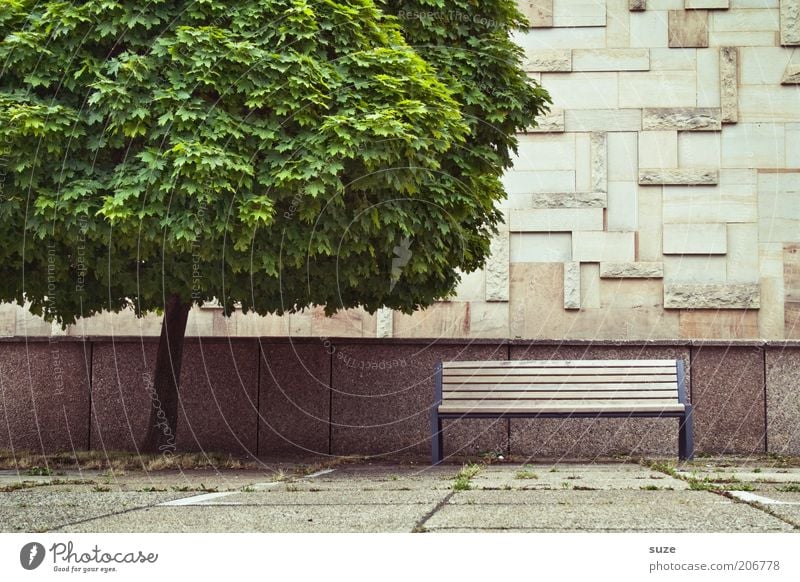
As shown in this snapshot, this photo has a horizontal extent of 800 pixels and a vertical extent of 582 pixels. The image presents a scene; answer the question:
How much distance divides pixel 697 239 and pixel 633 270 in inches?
39.4

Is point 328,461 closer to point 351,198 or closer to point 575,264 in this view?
point 351,198

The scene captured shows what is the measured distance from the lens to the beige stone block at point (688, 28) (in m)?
14.3

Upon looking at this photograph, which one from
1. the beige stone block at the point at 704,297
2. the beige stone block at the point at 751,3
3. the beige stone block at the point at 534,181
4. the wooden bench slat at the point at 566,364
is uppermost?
the beige stone block at the point at 751,3

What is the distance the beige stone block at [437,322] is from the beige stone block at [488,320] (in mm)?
88

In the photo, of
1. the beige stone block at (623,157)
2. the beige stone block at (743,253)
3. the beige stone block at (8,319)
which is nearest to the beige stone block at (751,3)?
the beige stone block at (623,157)

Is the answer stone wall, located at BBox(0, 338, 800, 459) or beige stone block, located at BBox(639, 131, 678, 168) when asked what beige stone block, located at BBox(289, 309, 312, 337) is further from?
beige stone block, located at BBox(639, 131, 678, 168)

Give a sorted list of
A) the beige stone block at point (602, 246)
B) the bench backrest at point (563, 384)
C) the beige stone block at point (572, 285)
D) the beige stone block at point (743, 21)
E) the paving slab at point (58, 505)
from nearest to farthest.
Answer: the paving slab at point (58, 505), the bench backrest at point (563, 384), the beige stone block at point (743, 21), the beige stone block at point (602, 246), the beige stone block at point (572, 285)

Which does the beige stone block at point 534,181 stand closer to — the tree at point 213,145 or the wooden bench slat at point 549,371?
the wooden bench slat at point 549,371

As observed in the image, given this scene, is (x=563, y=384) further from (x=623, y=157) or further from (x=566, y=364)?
(x=623, y=157)

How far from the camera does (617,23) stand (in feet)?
47.7

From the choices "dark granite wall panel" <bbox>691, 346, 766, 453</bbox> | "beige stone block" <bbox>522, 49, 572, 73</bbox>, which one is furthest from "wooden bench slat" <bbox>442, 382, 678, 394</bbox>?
"beige stone block" <bbox>522, 49, 572, 73</bbox>

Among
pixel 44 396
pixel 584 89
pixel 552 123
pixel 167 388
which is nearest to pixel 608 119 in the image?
pixel 584 89

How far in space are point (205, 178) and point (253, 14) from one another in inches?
66.4

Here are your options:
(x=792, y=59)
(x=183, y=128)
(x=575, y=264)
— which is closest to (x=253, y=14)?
(x=183, y=128)
